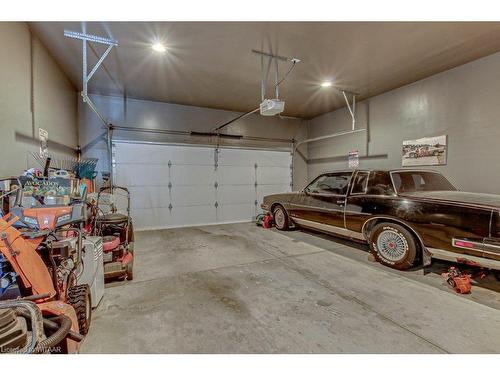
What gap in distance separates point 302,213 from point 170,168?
389cm

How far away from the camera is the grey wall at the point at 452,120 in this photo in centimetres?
392

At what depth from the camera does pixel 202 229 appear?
6203 millimetres

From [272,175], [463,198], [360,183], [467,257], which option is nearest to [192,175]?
[272,175]

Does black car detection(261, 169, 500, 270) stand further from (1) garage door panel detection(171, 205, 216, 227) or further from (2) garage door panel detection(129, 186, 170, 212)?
(2) garage door panel detection(129, 186, 170, 212)

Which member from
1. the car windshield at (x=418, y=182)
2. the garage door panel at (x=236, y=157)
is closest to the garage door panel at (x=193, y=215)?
the garage door panel at (x=236, y=157)

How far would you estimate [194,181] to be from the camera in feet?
22.3

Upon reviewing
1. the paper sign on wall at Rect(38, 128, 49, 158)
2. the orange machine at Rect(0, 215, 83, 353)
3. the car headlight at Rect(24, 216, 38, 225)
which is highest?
the paper sign on wall at Rect(38, 128, 49, 158)

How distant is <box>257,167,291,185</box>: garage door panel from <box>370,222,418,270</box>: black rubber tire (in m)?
4.54

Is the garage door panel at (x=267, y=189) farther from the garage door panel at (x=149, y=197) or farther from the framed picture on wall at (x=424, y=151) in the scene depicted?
the framed picture on wall at (x=424, y=151)

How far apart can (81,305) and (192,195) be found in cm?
501

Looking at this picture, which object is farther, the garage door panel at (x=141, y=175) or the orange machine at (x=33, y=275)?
the garage door panel at (x=141, y=175)

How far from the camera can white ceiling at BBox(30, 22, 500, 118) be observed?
122 inches

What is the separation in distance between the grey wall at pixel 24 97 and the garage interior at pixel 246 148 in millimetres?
26

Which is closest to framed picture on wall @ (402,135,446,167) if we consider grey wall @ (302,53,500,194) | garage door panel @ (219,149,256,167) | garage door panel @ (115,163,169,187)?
grey wall @ (302,53,500,194)
